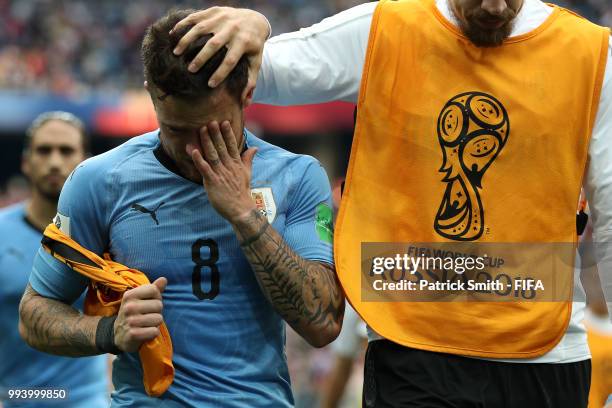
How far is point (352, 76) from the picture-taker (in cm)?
338

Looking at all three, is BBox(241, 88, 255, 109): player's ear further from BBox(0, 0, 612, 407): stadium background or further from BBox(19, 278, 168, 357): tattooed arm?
BBox(0, 0, 612, 407): stadium background

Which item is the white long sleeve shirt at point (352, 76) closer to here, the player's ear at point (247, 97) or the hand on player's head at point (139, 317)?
the player's ear at point (247, 97)

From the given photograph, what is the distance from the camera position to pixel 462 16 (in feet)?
10.9

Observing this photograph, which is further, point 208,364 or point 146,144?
point 146,144

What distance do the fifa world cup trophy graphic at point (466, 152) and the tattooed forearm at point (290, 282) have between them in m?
0.46

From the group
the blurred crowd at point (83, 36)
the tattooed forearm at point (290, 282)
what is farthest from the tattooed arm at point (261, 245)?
the blurred crowd at point (83, 36)

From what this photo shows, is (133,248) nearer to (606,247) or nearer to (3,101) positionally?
(606,247)

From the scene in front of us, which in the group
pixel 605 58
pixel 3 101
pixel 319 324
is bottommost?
pixel 3 101

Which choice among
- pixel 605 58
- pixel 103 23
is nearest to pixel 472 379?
pixel 605 58

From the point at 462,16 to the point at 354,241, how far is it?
0.80 metres

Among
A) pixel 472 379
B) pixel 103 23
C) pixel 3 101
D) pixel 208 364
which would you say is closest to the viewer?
pixel 208 364

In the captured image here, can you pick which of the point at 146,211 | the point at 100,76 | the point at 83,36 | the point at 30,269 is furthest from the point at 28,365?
the point at 83,36

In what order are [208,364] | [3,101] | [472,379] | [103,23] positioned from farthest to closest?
[103,23], [3,101], [472,379], [208,364]

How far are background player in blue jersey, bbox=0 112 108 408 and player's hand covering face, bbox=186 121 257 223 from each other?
2.72 m
